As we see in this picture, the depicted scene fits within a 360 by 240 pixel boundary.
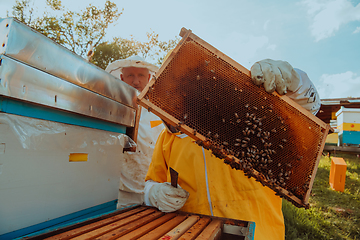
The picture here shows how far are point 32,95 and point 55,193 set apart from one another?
74 cm

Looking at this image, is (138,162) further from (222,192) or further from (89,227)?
(89,227)

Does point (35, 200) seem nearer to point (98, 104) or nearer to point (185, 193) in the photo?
point (98, 104)

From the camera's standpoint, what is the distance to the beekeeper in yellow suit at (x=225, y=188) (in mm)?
2070

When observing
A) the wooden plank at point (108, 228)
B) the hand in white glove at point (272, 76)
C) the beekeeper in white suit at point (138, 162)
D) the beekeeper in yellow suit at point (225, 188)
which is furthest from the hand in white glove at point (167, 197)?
the beekeeper in white suit at point (138, 162)

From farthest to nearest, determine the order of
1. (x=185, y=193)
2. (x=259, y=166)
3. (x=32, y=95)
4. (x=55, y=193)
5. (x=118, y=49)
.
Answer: (x=118, y=49)
(x=185, y=193)
(x=259, y=166)
(x=55, y=193)
(x=32, y=95)

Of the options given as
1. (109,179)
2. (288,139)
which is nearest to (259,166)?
(288,139)

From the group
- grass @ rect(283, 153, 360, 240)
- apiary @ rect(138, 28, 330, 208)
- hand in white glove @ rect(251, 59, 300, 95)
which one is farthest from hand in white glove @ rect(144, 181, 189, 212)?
grass @ rect(283, 153, 360, 240)

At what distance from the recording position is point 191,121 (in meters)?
1.87

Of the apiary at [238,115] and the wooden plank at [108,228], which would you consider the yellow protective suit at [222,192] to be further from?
the wooden plank at [108,228]

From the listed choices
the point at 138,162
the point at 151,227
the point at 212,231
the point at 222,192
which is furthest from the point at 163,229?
the point at 138,162

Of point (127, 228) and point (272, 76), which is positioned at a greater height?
point (272, 76)

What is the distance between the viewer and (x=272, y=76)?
1.92 meters

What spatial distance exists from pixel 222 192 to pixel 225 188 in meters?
0.05

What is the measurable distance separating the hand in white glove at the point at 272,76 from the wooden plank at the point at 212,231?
46.6 inches
